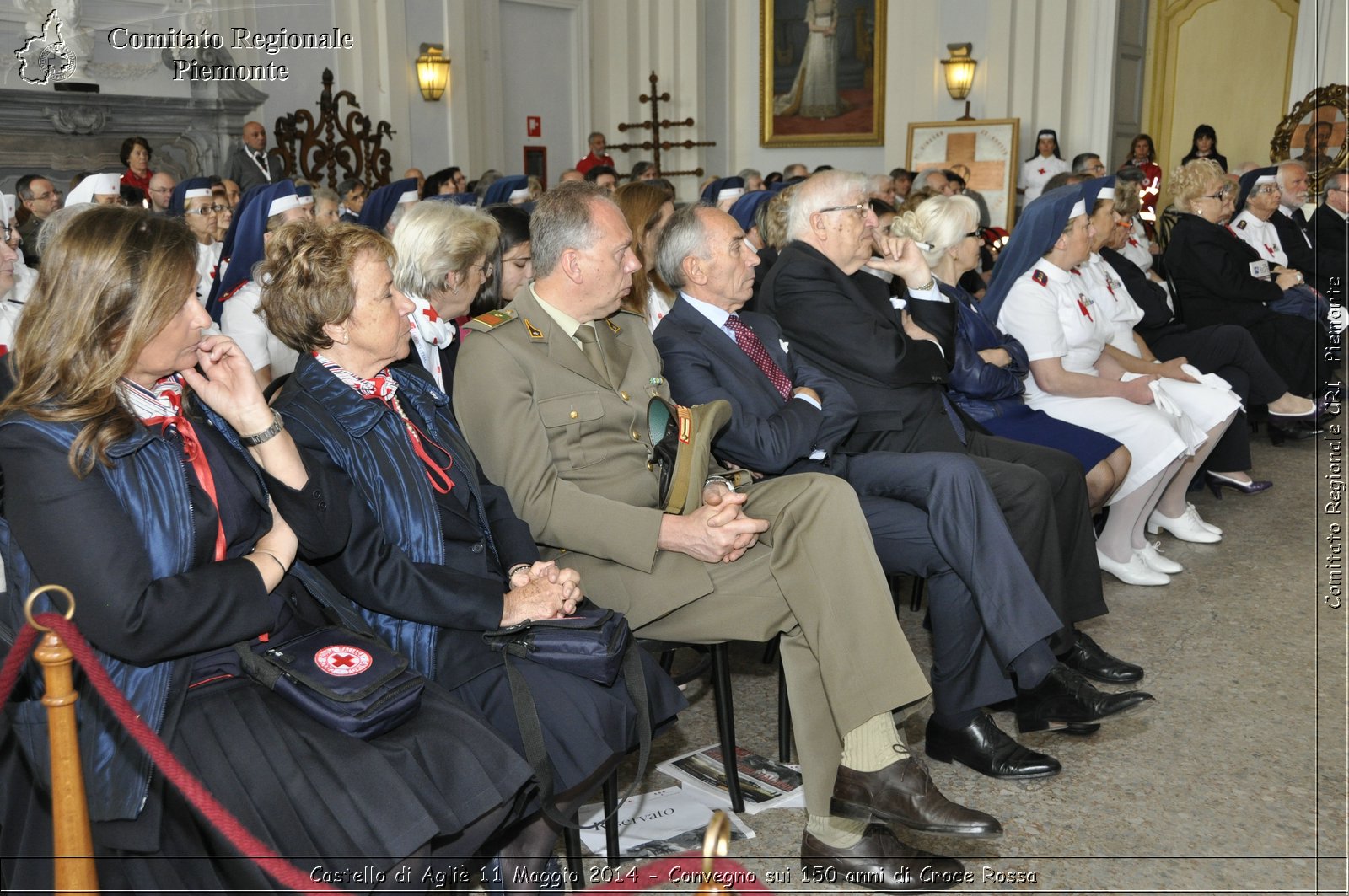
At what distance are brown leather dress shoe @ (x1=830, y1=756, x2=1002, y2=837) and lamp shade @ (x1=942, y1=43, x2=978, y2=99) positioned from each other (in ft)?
39.5

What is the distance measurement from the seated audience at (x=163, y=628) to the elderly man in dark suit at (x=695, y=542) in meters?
0.74

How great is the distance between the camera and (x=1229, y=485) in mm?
5578

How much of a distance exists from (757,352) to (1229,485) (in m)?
3.38

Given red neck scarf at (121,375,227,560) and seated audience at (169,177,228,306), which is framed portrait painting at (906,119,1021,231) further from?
red neck scarf at (121,375,227,560)

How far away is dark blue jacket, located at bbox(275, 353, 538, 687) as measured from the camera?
7.30 ft

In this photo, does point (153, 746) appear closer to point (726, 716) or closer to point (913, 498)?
point (726, 716)

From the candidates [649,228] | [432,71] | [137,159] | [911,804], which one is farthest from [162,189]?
[911,804]

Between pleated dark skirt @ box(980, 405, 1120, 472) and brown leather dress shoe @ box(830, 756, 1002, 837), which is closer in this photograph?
brown leather dress shoe @ box(830, 756, 1002, 837)

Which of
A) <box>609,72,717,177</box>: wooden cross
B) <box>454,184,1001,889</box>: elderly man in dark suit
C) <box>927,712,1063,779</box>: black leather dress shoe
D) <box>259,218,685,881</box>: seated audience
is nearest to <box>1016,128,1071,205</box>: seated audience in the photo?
<box>609,72,717,177</box>: wooden cross

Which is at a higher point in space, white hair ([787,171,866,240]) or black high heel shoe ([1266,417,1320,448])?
white hair ([787,171,866,240])

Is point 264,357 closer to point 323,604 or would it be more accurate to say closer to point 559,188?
point 559,188

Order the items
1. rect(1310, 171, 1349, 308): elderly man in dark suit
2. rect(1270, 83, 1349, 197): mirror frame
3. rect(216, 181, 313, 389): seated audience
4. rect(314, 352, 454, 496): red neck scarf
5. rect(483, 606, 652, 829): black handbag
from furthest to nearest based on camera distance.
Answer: rect(1270, 83, 1349, 197): mirror frame
rect(1310, 171, 1349, 308): elderly man in dark suit
rect(216, 181, 313, 389): seated audience
rect(314, 352, 454, 496): red neck scarf
rect(483, 606, 652, 829): black handbag

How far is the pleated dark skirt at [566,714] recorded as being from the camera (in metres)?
2.17

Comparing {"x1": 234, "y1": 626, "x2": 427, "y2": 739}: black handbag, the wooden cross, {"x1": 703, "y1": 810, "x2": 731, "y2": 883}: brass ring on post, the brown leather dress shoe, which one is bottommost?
the brown leather dress shoe
